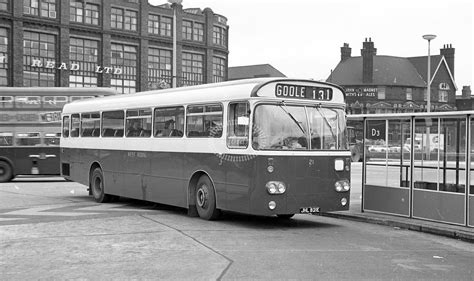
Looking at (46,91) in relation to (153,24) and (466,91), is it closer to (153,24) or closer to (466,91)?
(153,24)

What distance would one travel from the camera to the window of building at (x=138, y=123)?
13.8 m

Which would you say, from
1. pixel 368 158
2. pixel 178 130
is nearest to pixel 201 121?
pixel 178 130

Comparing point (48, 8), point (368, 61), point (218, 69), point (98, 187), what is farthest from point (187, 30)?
point (98, 187)

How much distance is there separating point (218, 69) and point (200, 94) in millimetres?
63347

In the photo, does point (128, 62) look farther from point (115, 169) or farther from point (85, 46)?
point (115, 169)

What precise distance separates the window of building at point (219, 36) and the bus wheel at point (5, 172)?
52.4 m

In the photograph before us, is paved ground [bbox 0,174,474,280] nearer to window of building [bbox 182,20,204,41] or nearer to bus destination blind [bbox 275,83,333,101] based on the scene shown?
bus destination blind [bbox 275,83,333,101]

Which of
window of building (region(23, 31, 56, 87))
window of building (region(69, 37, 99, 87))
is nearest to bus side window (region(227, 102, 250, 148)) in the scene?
window of building (region(23, 31, 56, 87))

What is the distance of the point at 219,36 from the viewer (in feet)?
247

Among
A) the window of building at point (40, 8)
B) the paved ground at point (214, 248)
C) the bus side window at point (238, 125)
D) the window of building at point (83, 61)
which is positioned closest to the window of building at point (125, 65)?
the window of building at point (83, 61)

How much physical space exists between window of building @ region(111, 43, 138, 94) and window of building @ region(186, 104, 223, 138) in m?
52.1

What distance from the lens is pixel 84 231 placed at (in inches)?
413

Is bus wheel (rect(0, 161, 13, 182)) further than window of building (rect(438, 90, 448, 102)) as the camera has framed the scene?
No

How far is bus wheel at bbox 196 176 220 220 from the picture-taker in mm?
11734
